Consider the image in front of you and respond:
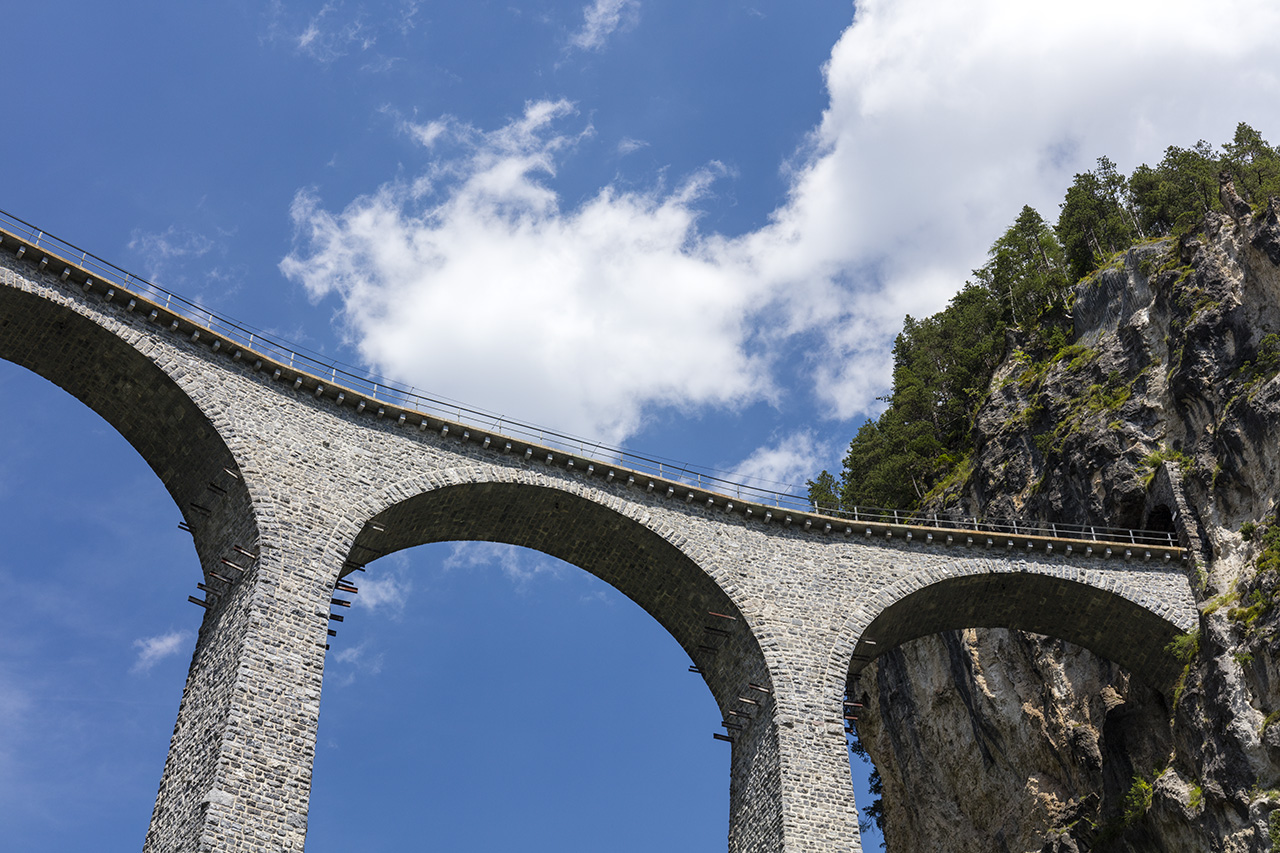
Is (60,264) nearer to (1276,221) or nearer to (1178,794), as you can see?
(1178,794)

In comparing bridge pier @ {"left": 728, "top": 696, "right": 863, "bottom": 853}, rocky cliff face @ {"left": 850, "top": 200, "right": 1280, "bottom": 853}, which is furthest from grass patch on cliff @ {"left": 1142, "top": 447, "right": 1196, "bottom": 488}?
bridge pier @ {"left": 728, "top": 696, "right": 863, "bottom": 853}

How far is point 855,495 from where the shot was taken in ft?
185

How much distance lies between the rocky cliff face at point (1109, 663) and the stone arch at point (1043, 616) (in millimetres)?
1533

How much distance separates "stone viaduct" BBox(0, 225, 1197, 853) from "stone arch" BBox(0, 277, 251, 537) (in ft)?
0.18

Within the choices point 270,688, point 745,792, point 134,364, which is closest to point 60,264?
point 134,364

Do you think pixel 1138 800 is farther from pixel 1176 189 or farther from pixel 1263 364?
pixel 1176 189

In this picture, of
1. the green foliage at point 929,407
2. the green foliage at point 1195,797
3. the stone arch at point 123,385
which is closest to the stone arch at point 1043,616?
the green foliage at point 1195,797

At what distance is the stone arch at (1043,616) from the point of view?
33.9 metres

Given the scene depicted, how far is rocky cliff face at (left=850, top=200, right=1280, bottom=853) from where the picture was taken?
1243 inches

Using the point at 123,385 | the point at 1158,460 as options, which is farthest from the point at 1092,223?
the point at 123,385

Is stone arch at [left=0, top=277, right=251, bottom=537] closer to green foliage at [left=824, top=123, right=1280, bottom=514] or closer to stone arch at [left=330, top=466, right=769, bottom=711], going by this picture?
stone arch at [left=330, top=466, right=769, bottom=711]

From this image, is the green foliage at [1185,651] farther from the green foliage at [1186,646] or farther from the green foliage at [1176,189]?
the green foliage at [1176,189]

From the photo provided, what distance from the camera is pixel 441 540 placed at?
32594 mm

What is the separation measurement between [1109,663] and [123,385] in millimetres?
32417
